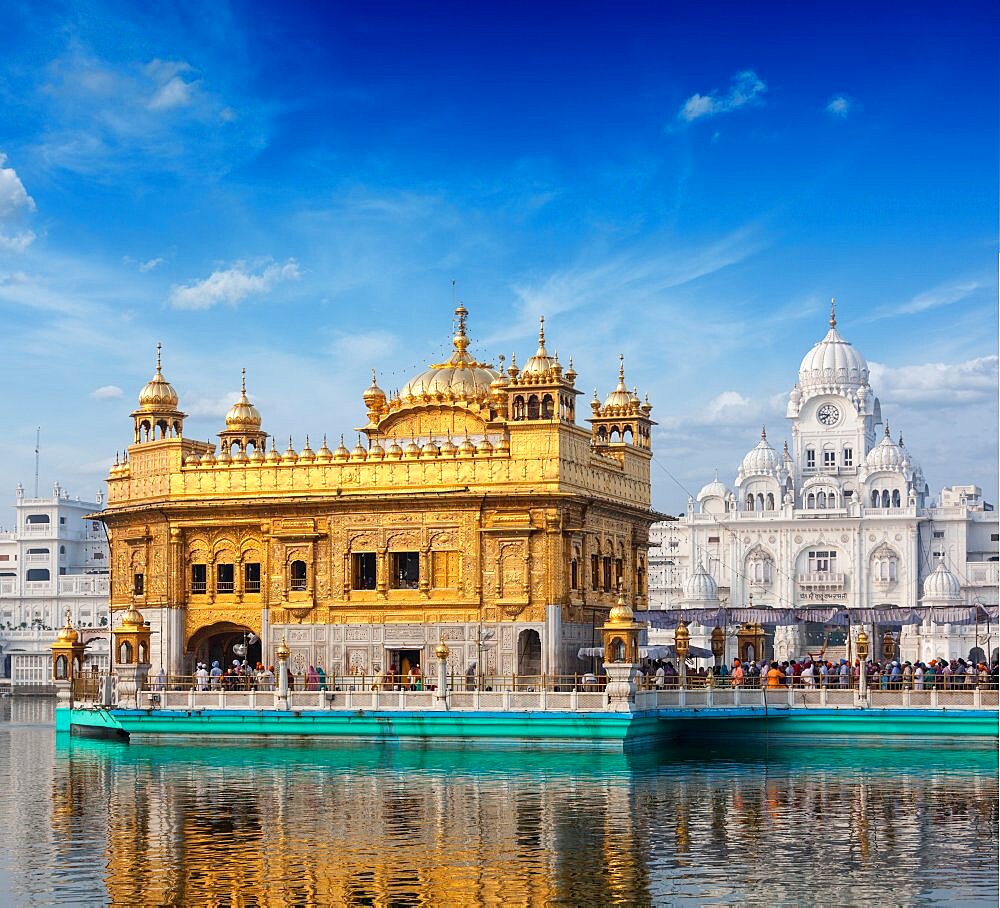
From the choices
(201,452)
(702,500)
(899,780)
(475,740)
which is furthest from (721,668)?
(702,500)

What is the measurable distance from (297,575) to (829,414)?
80084 millimetres

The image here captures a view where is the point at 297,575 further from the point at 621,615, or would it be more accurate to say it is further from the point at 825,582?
the point at 825,582

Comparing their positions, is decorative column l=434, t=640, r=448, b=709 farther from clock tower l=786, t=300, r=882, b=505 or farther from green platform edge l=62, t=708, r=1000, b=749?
clock tower l=786, t=300, r=882, b=505

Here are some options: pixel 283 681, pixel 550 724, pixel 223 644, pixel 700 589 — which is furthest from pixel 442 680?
pixel 700 589

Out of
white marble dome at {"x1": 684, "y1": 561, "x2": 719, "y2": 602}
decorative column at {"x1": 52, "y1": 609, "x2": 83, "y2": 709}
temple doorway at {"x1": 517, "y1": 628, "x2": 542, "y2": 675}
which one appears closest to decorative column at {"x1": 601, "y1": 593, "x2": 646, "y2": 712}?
temple doorway at {"x1": 517, "y1": 628, "x2": 542, "y2": 675}

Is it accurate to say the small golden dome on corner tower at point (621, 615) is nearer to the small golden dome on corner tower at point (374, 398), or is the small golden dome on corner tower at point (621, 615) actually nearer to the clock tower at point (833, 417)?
the small golden dome on corner tower at point (374, 398)

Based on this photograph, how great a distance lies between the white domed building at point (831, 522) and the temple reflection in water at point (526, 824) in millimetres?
72136

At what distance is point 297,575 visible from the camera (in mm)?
39094

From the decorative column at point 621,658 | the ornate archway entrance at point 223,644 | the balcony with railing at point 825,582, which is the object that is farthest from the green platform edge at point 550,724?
the balcony with railing at point 825,582

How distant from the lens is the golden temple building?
37.2m

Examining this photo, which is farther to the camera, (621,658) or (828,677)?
(828,677)

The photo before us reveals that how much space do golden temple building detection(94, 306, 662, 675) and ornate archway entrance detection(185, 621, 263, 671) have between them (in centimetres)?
5

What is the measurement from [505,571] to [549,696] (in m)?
5.04

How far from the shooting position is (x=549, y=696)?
3269cm
